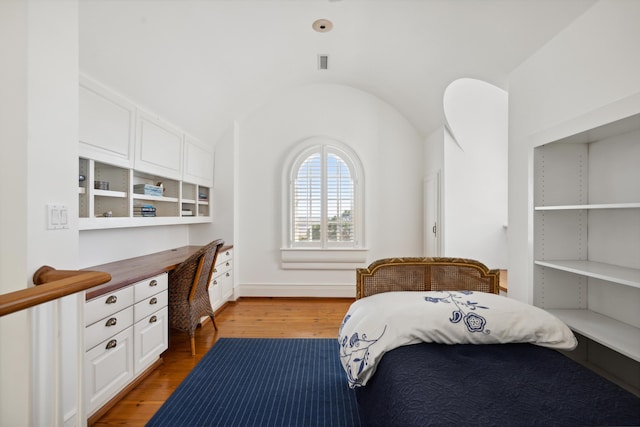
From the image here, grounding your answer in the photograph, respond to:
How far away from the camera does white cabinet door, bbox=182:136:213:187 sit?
3.53 metres

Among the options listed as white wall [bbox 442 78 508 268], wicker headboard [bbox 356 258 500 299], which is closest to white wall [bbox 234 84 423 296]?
white wall [bbox 442 78 508 268]

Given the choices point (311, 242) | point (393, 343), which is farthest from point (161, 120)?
point (393, 343)

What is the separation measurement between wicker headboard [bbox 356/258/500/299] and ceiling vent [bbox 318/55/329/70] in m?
2.62

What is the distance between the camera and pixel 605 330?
63.0 inches

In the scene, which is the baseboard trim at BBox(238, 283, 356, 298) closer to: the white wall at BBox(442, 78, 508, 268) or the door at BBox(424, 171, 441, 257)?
the door at BBox(424, 171, 441, 257)

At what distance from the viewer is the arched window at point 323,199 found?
4.38 meters

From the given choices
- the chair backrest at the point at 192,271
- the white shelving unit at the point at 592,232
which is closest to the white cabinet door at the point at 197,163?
the chair backrest at the point at 192,271

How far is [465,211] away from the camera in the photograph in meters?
3.80

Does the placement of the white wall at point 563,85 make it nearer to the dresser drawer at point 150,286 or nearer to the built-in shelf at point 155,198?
the dresser drawer at point 150,286

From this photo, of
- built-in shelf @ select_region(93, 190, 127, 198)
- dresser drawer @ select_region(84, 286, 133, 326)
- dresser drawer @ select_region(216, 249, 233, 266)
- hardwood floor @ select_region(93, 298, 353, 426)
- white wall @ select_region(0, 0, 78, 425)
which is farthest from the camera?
dresser drawer @ select_region(216, 249, 233, 266)

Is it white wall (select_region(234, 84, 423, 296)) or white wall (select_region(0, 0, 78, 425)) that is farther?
white wall (select_region(234, 84, 423, 296))

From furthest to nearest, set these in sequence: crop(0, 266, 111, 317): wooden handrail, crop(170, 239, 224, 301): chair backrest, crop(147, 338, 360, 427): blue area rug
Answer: crop(170, 239, 224, 301): chair backrest → crop(147, 338, 360, 427): blue area rug → crop(0, 266, 111, 317): wooden handrail

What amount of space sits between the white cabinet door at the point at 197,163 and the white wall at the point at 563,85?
3167mm

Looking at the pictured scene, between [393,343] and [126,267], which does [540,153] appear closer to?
[393,343]
